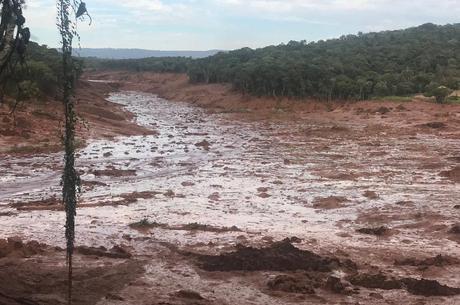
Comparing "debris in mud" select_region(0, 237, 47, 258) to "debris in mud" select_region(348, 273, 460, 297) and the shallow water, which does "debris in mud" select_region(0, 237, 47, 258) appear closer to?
the shallow water

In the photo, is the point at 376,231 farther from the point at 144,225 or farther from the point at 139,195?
the point at 139,195

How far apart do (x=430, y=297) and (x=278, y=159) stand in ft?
57.6

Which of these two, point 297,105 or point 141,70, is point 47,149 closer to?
point 297,105

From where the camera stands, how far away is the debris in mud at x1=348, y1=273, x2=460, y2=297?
10.7 m

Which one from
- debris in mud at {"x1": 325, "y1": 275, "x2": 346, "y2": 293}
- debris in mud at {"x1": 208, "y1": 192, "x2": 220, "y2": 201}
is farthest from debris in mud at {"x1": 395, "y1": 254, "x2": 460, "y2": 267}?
debris in mud at {"x1": 208, "y1": 192, "x2": 220, "y2": 201}

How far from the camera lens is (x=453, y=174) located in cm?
2209

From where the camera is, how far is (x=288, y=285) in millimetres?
10938

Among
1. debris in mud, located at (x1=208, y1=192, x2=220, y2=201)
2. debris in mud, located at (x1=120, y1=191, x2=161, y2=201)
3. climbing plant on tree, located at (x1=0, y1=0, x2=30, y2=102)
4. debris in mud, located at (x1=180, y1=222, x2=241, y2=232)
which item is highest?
Result: climbing plant on tree, located at (x1=0, y1=0, x2=30, y2=102)

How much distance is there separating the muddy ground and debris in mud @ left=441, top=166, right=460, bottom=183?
0.11 m

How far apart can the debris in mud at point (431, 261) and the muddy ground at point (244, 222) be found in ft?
0.09

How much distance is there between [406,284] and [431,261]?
163 cm

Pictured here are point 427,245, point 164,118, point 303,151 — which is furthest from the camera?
point 164,118

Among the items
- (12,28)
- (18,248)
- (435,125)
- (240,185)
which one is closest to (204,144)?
(240,185)

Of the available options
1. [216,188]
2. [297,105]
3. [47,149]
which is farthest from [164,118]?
[216,188]
